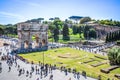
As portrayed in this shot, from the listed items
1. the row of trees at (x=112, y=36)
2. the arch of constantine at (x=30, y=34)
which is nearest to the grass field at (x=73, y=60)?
the arch of constantine at (x=30, y=34)

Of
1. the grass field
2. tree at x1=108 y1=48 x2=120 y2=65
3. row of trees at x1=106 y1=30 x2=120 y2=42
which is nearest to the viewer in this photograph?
the grass field

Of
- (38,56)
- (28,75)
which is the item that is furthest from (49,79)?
(38,56)

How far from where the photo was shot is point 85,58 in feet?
174

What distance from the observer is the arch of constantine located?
60.2m

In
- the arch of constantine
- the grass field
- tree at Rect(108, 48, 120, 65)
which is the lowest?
the grass field

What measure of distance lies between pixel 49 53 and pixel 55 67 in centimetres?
1628

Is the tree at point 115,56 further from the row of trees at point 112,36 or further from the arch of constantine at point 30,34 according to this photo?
the row of trees at point 112,36

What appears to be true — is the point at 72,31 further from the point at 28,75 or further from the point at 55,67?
the point at 28,75

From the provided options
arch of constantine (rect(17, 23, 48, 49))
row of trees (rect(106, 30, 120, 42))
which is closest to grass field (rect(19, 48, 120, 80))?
arch of constantine (rect(17, 23, 48, 49))

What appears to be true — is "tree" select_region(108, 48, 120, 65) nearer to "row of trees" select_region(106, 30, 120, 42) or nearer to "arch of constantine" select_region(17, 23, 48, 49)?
"arch of constantine" select_region(17, 23, 48, 49)

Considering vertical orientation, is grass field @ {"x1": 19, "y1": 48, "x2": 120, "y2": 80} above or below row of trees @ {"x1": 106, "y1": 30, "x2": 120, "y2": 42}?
below

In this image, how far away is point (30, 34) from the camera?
61812 mm

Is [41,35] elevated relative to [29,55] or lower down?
elevated

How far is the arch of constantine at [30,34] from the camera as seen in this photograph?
2370 inches
